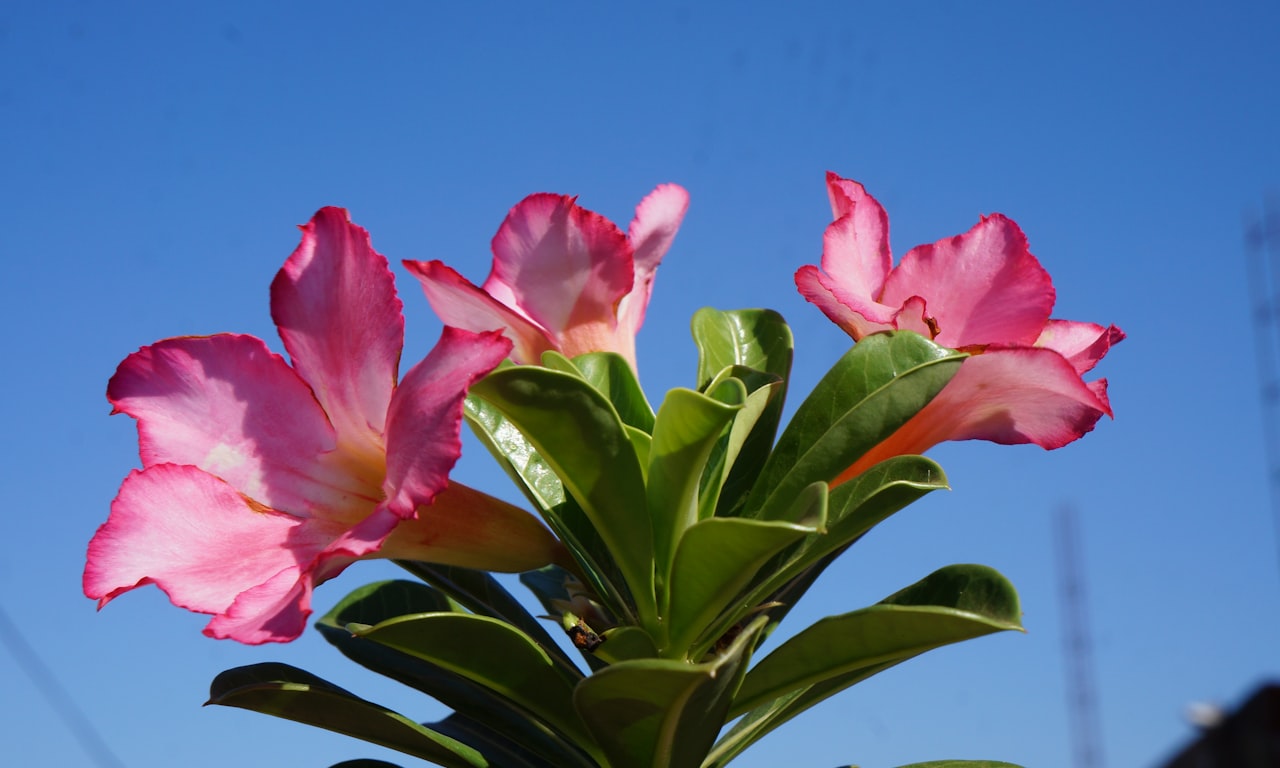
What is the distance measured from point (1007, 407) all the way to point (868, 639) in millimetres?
301

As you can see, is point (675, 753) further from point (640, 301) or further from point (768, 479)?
point (640, 301)

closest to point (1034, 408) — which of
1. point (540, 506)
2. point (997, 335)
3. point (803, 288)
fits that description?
→ point (997, 335)

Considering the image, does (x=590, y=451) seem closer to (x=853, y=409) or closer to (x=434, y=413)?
(x=434, y=413)

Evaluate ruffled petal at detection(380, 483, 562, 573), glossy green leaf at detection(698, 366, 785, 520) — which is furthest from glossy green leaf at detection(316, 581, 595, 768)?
glossy green leaf at detection(698, 366, 785, 520)

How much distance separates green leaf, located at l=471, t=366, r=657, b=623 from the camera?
1.03m

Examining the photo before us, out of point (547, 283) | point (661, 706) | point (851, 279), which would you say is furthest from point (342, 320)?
point (851, 279)

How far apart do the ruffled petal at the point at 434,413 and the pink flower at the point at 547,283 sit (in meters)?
0.23

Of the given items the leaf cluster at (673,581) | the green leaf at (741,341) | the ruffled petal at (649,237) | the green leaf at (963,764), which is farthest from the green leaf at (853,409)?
the green leaf at (963,764)

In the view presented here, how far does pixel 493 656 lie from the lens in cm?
119

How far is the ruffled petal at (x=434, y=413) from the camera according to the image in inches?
38.2

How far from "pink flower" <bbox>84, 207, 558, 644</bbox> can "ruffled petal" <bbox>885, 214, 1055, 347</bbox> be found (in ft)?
1.70

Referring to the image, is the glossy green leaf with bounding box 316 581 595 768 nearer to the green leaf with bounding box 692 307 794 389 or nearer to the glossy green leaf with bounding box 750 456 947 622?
the glossy green leaf with bounding box 750 456 947 622

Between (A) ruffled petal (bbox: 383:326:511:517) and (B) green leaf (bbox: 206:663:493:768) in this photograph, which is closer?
(A) ruffled petal (bbox: 383:326:511:517)

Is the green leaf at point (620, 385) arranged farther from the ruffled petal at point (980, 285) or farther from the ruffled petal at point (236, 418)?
the ruffled petal at point (980, 285)
